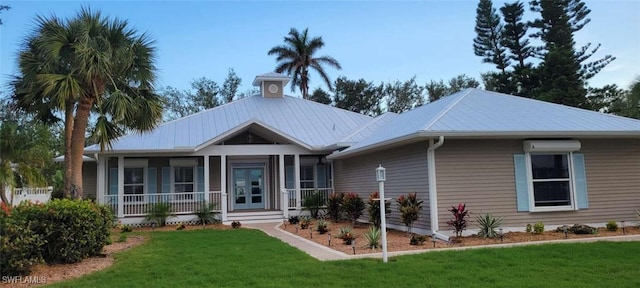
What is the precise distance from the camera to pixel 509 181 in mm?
11258

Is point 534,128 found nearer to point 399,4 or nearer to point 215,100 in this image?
point 399,4

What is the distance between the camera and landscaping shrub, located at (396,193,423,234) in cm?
1125

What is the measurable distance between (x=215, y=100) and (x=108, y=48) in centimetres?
2909

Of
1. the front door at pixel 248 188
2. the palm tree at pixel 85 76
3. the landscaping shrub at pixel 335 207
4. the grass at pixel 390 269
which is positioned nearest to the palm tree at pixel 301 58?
the front door at pixel 248 188

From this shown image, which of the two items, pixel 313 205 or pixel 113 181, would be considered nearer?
pixel 313 205

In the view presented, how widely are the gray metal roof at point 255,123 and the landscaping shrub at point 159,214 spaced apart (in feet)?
6.36

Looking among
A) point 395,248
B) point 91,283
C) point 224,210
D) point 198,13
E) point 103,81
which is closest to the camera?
point 91,283

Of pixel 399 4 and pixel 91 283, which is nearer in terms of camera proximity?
pixel 91 283

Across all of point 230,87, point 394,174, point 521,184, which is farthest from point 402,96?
point 521,184

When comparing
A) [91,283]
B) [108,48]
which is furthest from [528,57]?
[91,283]

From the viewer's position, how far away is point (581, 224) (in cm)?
1149

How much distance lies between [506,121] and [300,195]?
8.59 metres

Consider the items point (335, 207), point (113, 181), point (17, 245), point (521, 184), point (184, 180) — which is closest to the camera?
point (17, 245)

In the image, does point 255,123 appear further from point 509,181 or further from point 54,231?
point 54,231
